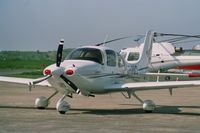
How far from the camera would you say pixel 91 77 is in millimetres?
14195

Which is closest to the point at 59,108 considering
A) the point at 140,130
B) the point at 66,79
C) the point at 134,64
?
the point at 66,79

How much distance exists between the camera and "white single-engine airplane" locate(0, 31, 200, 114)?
13.4 metres

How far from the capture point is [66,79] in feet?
44.1

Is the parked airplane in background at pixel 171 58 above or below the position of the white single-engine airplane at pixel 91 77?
above

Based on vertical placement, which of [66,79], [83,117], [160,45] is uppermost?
[160,45]

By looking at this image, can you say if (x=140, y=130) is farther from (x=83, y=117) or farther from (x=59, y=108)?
(x=59, y=108)

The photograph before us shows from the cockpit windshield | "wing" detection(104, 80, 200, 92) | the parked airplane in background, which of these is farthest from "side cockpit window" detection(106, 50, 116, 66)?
the parked airplane in background

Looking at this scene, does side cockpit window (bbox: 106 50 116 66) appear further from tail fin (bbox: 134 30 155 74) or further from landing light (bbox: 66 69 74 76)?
tail fin (bbox: 134 30 155 74)

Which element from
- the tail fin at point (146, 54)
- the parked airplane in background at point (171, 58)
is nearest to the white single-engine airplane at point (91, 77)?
the tail fin at point (146, 54)

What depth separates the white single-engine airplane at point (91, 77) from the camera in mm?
13422

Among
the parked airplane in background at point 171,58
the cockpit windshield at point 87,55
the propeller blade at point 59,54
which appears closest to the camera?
the propeller blade at point 59,54

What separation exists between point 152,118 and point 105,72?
266 centimetres

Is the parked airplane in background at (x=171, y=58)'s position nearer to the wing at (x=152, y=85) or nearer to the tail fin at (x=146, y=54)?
the tail fin at (x=146, y=54)

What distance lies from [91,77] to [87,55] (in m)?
0.78
